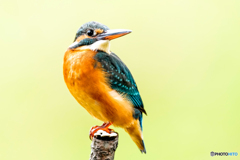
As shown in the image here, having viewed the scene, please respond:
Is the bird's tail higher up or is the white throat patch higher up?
the white throat patch

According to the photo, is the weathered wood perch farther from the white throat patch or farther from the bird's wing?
the white throat patch

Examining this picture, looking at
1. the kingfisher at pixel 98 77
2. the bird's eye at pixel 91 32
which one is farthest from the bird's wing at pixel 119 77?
the bird's eye at pixel 91 32

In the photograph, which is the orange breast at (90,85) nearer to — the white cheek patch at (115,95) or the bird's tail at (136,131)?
the white cheek patch at (115,95)

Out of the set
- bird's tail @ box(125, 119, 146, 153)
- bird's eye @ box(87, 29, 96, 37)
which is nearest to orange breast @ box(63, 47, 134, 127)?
bird's eye @ box(87, 29, 96, 37)

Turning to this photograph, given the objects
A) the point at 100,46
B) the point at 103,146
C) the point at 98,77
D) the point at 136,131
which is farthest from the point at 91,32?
the point at 136,131

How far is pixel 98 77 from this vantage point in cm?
305

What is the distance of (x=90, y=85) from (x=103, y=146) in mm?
623

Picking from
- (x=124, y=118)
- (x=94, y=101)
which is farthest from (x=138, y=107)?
(x=94, y=101)

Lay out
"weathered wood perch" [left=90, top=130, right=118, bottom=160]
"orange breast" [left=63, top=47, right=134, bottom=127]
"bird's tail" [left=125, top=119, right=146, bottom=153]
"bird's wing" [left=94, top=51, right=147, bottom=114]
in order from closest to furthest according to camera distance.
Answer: "weathered wood perch" [left=90, top=130, right=118, bottom=160]
"orange breast" [left=63, top=47, right=134, bottom=127]
"bird's wing" [left=94, top=51, right=147, bottom=114]
"bird's tail" [left=125, top=119, right=146, bottom=153]

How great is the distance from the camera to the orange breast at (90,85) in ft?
9.84

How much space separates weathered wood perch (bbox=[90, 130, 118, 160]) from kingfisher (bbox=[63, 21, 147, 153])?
0.28m

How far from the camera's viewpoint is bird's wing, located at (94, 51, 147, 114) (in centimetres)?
312

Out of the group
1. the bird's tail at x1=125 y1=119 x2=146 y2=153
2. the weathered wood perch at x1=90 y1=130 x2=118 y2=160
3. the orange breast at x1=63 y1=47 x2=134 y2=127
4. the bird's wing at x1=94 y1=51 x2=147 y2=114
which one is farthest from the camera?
the bird's tail at x1=125 y1=119 x2=146 y2=153

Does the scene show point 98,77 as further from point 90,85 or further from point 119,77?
point 119,77
